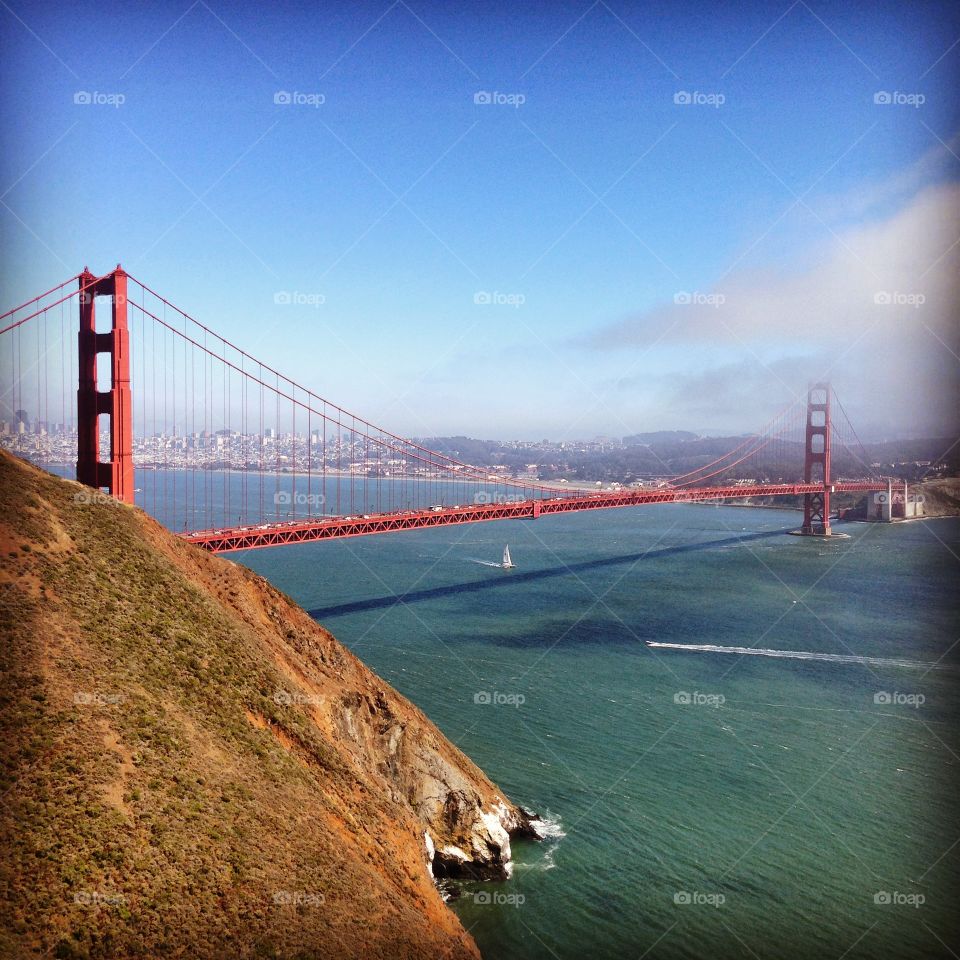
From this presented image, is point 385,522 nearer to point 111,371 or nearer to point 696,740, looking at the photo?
point 111,371

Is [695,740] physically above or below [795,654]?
below

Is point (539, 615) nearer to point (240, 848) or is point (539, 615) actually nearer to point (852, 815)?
point (852, 815)

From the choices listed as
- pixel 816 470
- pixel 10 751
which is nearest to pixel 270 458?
pixel 816 470

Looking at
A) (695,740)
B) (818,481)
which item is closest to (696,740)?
(695,740)

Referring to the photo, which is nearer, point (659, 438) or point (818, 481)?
point (818, 481)

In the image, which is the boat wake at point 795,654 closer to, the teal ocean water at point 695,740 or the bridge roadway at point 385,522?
the teal ocean water at point 695,740

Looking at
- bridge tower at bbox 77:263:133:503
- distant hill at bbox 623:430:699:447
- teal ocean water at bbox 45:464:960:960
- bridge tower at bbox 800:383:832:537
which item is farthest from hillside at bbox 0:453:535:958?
distant hill at bbox 623:430:699:447

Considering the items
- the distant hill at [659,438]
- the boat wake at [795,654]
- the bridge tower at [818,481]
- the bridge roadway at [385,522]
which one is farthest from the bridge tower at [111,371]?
the distant hill at [659,438]
